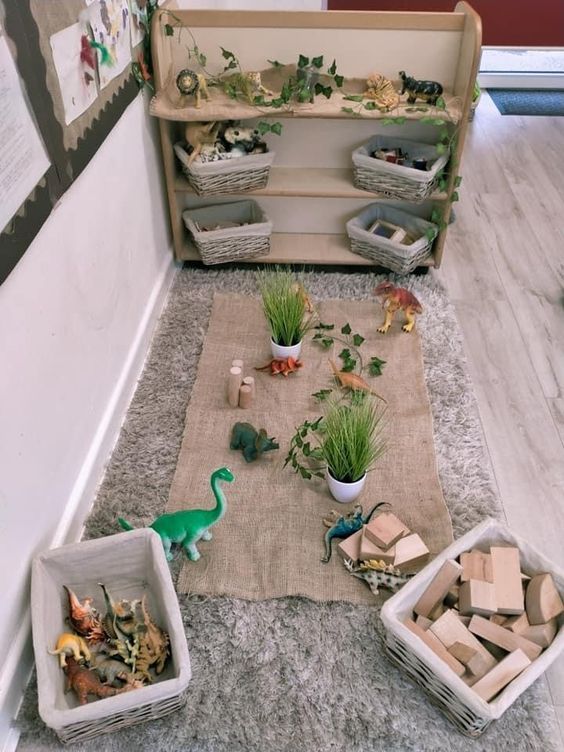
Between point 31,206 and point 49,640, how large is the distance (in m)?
0.74

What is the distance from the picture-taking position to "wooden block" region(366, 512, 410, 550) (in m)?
1.27

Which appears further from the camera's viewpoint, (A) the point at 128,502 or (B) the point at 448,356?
(B) the point at 448,356

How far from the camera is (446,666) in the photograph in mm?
1000

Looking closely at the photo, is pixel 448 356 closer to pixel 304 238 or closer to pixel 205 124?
pixel 304 238

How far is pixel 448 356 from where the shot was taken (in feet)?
6.04

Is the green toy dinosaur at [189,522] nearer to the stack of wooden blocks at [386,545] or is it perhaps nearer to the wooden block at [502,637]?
the stack of wooden blocks at [386,545]

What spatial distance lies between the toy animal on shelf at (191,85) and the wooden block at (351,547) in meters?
1.26

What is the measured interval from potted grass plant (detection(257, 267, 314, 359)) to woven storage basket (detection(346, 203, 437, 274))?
0.42 m

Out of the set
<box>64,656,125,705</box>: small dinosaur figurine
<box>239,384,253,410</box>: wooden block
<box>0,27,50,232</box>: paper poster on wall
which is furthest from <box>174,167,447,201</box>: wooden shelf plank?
<box>64,656,125,705</box>: small dinosaur figurine

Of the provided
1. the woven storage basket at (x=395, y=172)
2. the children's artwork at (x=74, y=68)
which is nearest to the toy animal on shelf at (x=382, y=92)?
the woven storage basket at (x=395, y=172)

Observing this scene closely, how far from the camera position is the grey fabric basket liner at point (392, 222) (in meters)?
2.00

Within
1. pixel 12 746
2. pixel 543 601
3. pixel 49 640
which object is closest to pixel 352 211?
pixel 543 601

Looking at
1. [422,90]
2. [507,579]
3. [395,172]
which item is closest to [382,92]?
[422,90]

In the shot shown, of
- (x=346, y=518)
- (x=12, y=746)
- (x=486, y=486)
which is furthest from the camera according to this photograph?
(x=486, y=486)
